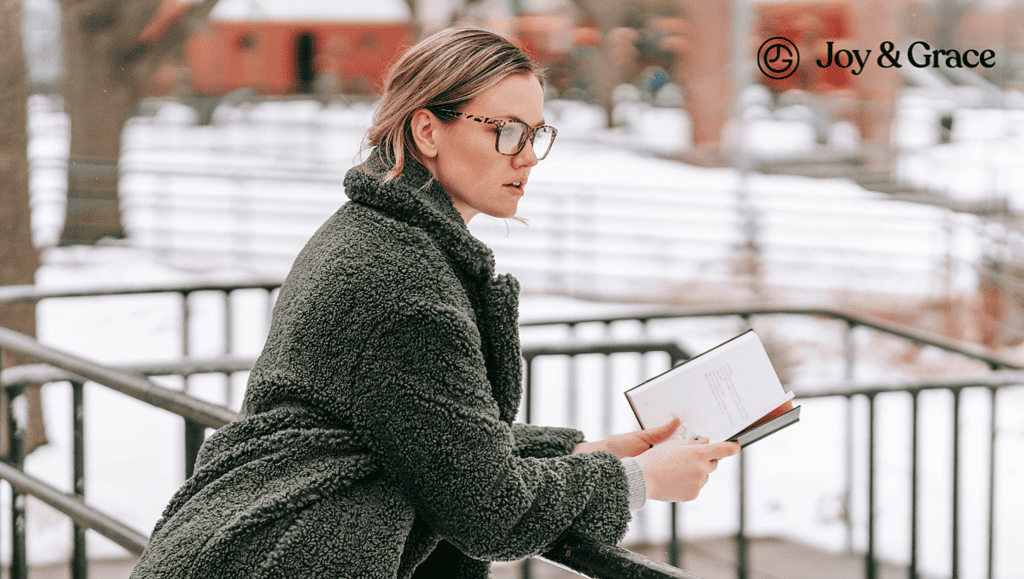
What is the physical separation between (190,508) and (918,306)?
32.6 feet

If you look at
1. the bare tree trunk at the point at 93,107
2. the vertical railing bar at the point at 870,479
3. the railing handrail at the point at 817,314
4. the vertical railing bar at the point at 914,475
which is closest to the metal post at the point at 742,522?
the vertical railing bar at the point at 870,479

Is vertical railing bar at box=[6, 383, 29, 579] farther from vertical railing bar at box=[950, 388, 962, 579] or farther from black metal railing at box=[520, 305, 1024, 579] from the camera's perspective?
vertical railing bar at box=[950, 388, 962, 579]

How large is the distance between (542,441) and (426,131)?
57 centimetres

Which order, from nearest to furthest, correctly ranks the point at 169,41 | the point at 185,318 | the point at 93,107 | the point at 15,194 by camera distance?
the point at 185,318, the point at 15,194, the point at 93,107, the point at 169,41

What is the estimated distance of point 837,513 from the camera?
554 centimetres

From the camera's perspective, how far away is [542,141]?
1609mm

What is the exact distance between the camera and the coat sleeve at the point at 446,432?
1374 millimetres

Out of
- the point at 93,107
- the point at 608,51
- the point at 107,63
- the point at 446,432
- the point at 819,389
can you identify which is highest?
the point at 608,51

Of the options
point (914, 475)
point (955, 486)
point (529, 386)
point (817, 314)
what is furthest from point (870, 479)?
point (817, 314)

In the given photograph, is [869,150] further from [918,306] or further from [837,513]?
[837,513]

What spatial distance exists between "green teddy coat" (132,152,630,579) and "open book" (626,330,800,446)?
253 mm

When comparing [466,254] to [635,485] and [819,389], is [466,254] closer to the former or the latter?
[635,485]

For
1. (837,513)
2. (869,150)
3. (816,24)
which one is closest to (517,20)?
(816,24)

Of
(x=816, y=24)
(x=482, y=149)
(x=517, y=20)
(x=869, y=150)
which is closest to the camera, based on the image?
(x=482, y=149)
